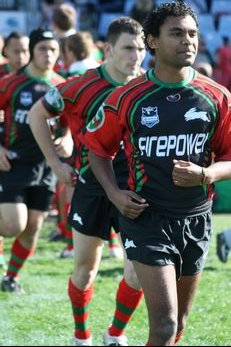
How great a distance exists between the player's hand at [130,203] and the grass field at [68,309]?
1.78 m

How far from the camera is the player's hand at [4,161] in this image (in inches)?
305

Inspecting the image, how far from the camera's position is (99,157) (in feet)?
16.9

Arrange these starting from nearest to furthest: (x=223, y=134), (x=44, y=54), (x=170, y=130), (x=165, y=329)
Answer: (x=165, y=329) → (x=170, y=130) → (x=223, y=134) → (x=44, y=54)

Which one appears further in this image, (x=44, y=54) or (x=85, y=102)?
(x=44, y=54)

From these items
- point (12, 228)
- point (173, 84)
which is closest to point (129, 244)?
point (173, 84)

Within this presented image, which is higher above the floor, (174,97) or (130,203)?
(174,97)

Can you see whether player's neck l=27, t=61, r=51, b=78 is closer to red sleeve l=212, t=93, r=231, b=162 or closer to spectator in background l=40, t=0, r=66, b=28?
red sleeve l=212, t=93, r=231, b=162

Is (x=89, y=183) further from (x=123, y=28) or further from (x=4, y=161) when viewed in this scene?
(x=4, y=161)

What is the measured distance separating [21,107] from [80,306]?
2364 mm

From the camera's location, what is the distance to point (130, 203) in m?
4.86

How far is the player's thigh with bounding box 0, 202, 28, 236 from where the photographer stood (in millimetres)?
7836

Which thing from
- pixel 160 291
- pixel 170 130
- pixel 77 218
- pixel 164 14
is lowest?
pixel 77 218

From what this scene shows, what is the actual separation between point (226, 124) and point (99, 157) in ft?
2.38

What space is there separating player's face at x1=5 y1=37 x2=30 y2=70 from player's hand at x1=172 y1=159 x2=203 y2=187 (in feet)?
17.8
